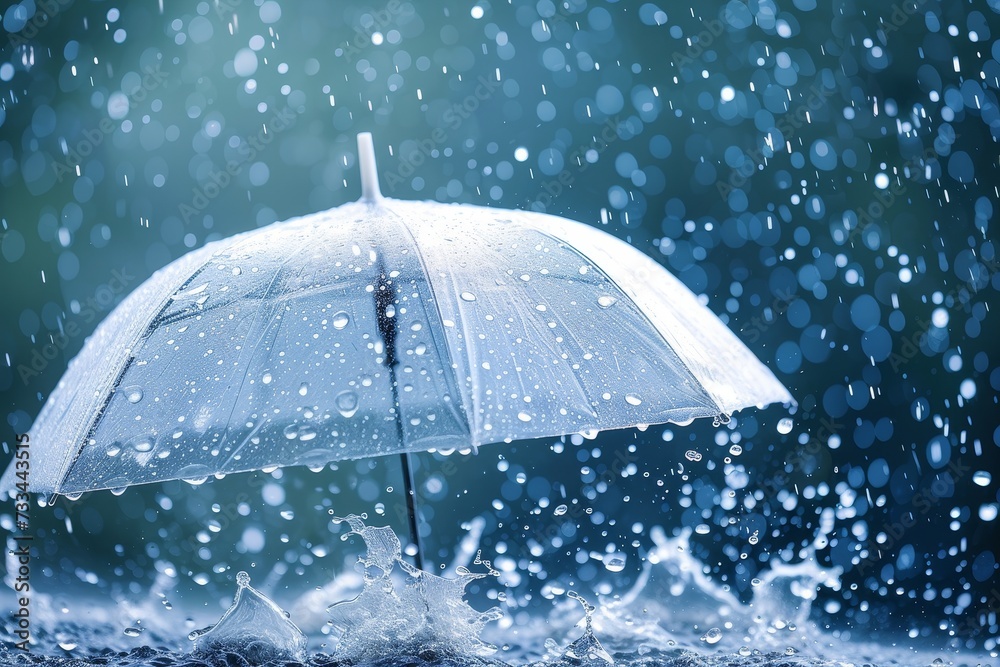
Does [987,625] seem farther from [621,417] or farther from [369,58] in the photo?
[369,58]

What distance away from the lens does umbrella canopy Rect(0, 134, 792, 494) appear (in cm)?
136

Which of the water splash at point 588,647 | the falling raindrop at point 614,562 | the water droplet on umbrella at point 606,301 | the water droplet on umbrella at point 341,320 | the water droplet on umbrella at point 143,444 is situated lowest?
the water splash at point 588,647

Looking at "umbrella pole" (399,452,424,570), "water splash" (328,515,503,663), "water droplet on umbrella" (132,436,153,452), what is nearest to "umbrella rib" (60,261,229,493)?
"water droplet on umbrella" (132,436,153,452)

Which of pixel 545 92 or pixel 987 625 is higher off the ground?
pixel 545 92

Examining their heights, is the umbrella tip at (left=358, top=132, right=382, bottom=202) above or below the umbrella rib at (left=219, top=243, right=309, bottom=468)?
above

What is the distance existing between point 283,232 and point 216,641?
91 centimetres

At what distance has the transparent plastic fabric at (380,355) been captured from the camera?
136 cm

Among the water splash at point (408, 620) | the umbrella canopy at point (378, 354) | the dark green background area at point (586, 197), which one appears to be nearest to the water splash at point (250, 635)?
the water splash at point (408, 620)

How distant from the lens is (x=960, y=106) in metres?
3.00

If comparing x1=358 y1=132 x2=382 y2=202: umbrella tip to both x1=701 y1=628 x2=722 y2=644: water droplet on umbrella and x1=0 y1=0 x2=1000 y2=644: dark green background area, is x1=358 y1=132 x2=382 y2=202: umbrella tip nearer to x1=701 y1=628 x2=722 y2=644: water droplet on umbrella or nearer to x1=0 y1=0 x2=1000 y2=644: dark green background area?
x1=0 y1=0 x2=1000 y2=644: dark green background area

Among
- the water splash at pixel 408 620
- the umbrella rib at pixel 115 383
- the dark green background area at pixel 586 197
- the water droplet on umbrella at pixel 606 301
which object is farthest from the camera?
the dark green background area at pixel 586 197

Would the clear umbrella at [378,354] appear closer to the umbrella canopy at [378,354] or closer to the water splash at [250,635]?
the umbrella canopy at [378,354]

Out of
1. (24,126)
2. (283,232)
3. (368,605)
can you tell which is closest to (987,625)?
(368,605)

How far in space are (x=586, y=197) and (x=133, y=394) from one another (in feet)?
6.85
